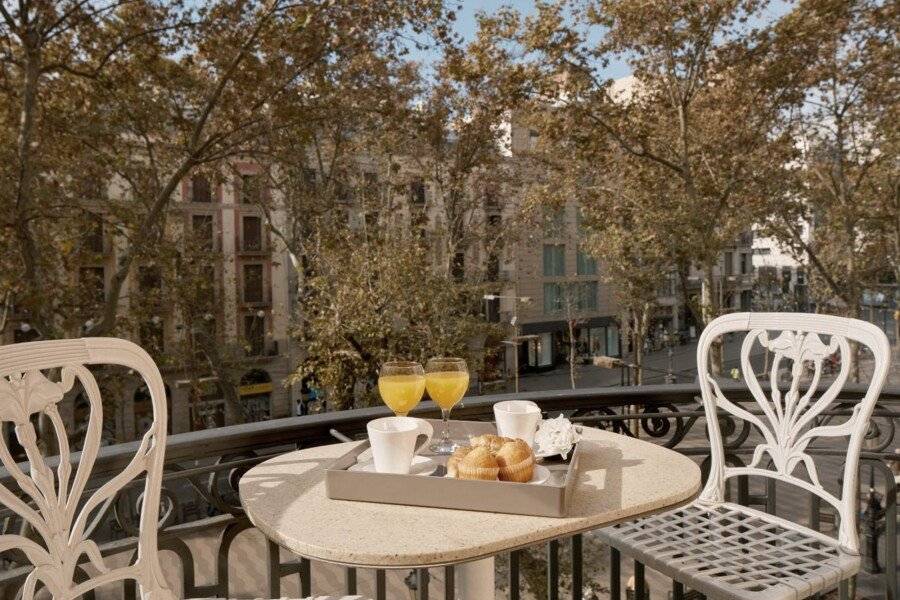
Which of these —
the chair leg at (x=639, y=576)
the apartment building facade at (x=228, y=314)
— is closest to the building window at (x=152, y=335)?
the apartment building facade at (x=228, y=314)

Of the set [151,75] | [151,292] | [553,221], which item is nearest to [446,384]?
[151,75]

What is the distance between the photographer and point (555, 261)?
29.9m

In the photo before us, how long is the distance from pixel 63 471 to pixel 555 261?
95.6 feet

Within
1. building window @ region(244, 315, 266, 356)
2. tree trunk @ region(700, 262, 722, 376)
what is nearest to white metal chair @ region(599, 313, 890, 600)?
tree trunk @ region(700, 262, 722, 376)

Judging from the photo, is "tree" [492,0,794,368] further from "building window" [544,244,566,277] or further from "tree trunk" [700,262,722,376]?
"building window" [544,244,566,277]

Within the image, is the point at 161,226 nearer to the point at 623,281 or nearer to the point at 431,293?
the point at 431,293

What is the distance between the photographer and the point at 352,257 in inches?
497

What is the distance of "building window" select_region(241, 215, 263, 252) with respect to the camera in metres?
23.2

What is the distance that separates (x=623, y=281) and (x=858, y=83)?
726 cm

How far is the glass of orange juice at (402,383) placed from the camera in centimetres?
184

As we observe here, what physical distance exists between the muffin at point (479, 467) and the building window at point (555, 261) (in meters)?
28.0

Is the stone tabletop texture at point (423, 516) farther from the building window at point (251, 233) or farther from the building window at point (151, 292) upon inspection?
the building window at point (251, 233)

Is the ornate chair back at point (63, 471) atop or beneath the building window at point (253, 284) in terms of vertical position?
beneath

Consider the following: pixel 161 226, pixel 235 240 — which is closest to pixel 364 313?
pixel 161 226
